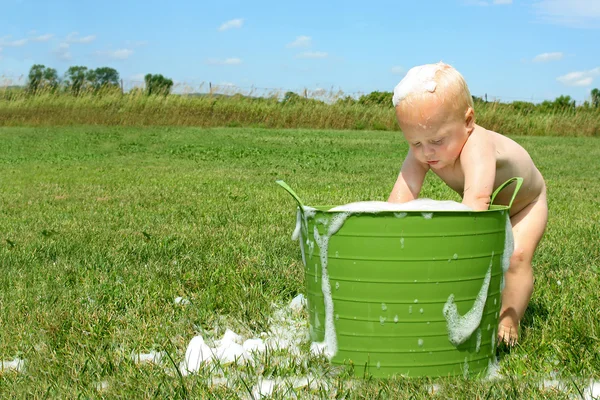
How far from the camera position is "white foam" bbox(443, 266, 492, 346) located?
201 centimetres

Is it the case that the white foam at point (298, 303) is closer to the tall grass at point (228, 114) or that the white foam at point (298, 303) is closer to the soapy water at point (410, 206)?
the soapy water at point (410, 206)

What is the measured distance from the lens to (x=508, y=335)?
2.50 meters

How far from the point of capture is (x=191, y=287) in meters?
3.14

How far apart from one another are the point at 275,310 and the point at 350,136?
14.6m

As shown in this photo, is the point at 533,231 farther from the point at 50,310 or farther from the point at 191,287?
the point at 50,310

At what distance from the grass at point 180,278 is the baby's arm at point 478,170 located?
21.8 inches

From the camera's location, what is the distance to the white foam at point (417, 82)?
7.43 ft

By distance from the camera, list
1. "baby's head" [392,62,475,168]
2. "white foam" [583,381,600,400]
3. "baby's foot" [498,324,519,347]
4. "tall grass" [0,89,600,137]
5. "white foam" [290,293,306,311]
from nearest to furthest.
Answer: "white foam" [583,381,600,400]
"baby's head" [392,62,475,168]
"baby's foot" [498,324,519,347]
"white foam" [290,293,306,311]
"tall grass" [0,89,600,137]

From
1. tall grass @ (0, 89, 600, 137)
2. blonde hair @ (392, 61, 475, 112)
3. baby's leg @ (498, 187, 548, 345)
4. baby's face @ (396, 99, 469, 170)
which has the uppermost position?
blonde hair @ (392, 61, 475, 112)

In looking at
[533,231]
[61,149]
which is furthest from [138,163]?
[533,231]

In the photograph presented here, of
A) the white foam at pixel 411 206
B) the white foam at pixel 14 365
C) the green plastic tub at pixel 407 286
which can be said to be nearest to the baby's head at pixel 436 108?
the white foam at pixel 411 206

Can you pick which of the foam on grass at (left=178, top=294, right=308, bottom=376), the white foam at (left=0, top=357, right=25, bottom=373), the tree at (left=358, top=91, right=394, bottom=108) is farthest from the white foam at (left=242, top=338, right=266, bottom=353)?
the tree at (left=358, top=91, right=394, bottom=108)

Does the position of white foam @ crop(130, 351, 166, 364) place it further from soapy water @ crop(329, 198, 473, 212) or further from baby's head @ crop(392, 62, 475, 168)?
baby's head @ crop(392, 62, 475, 168)

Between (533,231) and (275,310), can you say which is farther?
(275,310)
